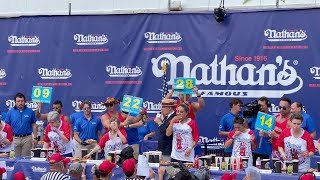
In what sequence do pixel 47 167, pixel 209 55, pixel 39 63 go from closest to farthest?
pixel 47 167 → pixel 209 55 → pixel 39 63

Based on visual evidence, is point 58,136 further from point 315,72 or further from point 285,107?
point 315,72

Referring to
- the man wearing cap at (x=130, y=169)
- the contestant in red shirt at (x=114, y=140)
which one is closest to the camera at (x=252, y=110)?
the contestant in red shirt at (x=114, y=140)

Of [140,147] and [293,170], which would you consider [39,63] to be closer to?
[140,147]

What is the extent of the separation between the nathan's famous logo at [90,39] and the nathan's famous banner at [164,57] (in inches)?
0.8

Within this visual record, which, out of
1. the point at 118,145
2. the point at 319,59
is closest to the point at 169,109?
the point at 118,145

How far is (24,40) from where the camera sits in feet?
62.2

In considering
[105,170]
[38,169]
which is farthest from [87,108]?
[105,170]

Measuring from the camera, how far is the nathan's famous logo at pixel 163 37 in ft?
56.6

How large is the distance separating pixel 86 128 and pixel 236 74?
10.2 feet

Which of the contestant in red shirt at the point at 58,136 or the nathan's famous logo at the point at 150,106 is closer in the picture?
the contestant in red shirt at the point at 58,136

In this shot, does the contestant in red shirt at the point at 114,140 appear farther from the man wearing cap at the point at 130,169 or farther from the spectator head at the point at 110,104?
the man wearing cap at the point at 130,169

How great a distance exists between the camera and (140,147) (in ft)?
53.2

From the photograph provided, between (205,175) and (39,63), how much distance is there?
9.77 metres

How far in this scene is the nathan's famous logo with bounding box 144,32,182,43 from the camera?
56.6ft
